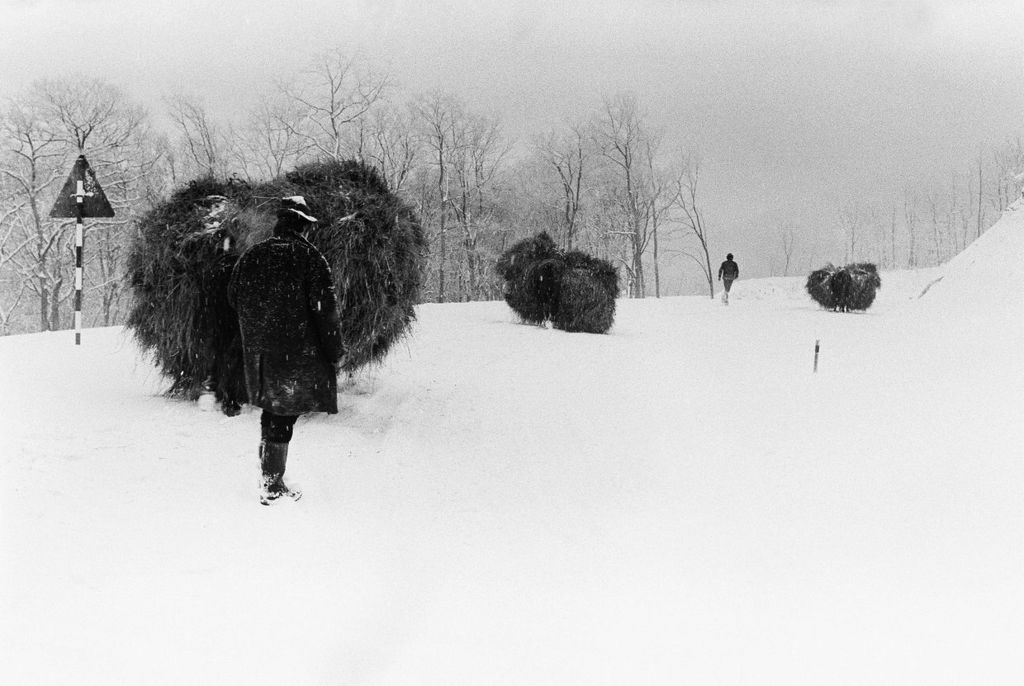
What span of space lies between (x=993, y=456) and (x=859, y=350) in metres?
3.90

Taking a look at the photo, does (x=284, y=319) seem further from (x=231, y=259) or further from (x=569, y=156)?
(x=569, y=156)

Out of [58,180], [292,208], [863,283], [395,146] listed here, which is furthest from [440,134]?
[863,283]

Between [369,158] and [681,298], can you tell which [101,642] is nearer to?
[369,158]

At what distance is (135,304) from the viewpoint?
4.55 metres

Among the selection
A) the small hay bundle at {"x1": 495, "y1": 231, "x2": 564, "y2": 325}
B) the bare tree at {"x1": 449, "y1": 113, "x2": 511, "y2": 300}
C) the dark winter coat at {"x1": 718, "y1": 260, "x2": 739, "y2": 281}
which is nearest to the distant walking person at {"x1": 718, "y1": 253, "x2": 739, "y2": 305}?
the dark winter coat at {"x1": 718, "y1": 260, "x2": 739, "y2": 281}

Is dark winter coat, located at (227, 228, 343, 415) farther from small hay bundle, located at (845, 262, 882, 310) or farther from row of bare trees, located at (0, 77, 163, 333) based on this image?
small hay bundle, located at (845, 262, 882, 310)

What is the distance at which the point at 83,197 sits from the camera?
16.7 feet

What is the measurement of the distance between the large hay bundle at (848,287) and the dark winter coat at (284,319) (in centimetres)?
1389

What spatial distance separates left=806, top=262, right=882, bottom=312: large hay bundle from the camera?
45.8 ft

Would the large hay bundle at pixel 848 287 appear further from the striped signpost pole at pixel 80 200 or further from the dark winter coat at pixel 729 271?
the striped signpost pole at pixel 80 200

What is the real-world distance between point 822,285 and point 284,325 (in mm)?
14345

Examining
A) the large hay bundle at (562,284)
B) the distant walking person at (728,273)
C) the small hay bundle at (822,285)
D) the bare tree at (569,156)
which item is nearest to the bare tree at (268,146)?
the bare tree at (569,156)

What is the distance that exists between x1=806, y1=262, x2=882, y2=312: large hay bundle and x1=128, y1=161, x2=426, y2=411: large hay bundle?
12.6 meters

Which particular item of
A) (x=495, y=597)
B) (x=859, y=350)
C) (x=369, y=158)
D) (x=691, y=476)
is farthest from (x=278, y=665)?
(x=859, y=350)
